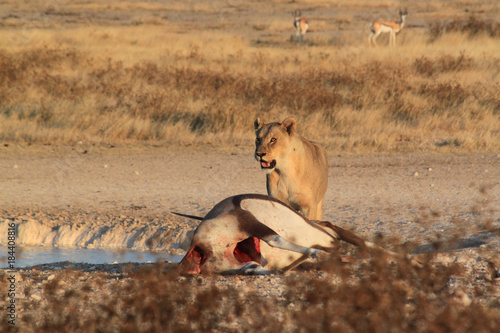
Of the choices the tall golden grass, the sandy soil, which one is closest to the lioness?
the sandy soil

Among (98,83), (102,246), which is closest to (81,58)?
(98,83)

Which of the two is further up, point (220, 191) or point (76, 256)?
point (76, 256)

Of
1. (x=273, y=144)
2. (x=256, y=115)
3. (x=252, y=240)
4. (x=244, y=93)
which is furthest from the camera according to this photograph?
(x=244, y=93)

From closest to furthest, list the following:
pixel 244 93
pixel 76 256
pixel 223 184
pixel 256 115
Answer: pixel 76 256
pixel 223 184
pixel 256 115
pixel 244 93

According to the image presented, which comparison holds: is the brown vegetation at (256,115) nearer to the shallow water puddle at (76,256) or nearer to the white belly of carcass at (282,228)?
the white belly of carcass at (282,228)

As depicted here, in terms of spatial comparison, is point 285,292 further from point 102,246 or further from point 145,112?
point 145,112

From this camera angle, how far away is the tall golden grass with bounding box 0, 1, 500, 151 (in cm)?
1267

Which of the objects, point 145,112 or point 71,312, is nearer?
point 71,312

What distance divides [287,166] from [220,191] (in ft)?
8.72

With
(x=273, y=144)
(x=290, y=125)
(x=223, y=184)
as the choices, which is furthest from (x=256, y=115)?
(x=273, y=144)

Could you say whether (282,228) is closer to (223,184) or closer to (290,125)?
(290,125)

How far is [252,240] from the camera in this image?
4.64 meters

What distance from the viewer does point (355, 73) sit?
16094 mm

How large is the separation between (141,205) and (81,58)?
11305 millimetres
